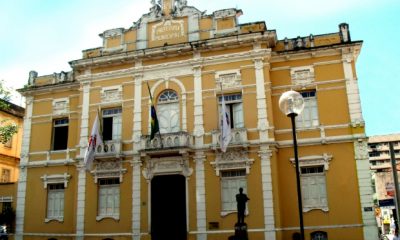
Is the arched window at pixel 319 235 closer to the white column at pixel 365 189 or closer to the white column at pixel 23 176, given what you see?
the white column at pixel 365 189

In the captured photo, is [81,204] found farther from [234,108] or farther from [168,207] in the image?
[234,108]

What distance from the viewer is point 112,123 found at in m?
22.6

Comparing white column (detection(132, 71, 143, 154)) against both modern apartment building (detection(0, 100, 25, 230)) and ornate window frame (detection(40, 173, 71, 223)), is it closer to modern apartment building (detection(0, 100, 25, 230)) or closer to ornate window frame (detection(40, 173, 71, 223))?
ornate window frame (detection(40, 173, 71, 223))

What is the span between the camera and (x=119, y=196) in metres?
21.2

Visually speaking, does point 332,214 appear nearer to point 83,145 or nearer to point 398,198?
point 398,198

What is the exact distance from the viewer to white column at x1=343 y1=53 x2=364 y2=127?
1966cm

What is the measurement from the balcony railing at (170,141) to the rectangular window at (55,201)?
6.02 metres

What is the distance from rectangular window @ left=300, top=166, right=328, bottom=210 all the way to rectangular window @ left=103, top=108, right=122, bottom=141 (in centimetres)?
969

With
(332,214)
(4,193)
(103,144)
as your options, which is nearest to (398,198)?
(332,214)

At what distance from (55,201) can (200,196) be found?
859 centimetres

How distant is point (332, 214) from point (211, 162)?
233 inches

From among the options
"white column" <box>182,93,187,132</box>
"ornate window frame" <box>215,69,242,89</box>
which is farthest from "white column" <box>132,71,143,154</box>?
"ornate window frame" <box>215,69,242,89</box>

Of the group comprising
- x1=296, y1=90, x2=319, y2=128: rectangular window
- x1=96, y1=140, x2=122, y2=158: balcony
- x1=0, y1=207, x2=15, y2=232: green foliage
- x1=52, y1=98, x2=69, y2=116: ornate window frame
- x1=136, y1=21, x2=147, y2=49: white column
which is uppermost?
x1=136, y1=21, x2=147, y2=49: white column

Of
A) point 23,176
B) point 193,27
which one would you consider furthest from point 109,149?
point 193,27
